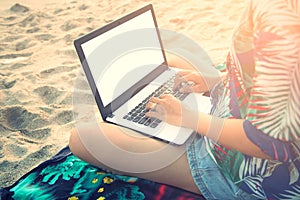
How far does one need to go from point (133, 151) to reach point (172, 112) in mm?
186

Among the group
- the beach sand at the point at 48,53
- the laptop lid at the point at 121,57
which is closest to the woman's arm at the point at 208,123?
the laptop lid at the point at 121,57

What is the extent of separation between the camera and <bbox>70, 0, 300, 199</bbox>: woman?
0.76m

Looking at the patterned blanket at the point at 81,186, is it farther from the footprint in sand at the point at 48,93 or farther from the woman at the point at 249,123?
the footprint in sand at the point at 48,93

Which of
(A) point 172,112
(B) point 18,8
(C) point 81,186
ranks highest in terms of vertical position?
(B) point 18,8

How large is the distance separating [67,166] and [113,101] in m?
0.33

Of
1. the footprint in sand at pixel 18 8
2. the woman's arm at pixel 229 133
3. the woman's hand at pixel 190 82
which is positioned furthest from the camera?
the footprint in sand at pixel 18 8

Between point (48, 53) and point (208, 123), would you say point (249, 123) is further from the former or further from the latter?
point (48, 53)

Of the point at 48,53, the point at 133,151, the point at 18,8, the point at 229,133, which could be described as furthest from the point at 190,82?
the point at 18,8

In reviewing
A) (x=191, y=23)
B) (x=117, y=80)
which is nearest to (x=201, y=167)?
(x=117, y=80)

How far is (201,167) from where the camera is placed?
1134mm

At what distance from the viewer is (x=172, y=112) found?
1147mm

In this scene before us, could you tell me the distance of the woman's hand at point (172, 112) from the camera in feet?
3.58

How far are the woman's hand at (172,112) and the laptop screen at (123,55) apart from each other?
8.9 inches

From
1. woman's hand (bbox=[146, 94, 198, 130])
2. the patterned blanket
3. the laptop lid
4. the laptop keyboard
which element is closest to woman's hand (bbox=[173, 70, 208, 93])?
the laptop keyboard
